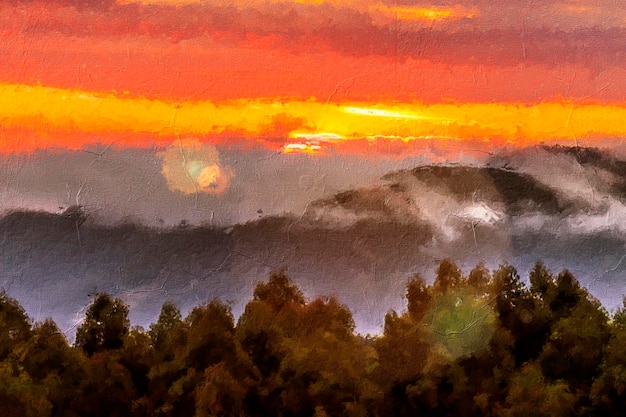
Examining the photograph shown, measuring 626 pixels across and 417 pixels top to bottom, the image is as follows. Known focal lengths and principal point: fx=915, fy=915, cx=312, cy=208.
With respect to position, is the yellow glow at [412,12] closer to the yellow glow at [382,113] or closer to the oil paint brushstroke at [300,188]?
the oil paint brushstroke at [300,188]

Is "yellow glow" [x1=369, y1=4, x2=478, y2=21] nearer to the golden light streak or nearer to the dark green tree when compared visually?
the golden light streak

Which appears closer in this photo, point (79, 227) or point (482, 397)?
point (79, 227)

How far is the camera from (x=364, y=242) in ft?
17.5

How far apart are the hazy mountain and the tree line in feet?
0.29

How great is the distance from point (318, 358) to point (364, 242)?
77cm

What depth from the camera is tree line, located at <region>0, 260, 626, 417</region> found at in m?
5.35

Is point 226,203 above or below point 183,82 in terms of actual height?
below

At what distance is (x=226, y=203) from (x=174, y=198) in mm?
301

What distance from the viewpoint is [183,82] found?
530 cm

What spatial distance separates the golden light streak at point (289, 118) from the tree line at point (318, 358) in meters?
0.82

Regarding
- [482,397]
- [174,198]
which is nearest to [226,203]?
[174,198]

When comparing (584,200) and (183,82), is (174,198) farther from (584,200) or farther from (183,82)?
(584,200)

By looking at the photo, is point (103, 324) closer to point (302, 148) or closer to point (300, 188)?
point (300, 188)

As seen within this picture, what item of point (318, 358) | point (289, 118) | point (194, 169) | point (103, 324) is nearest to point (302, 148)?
point (289, 118)
